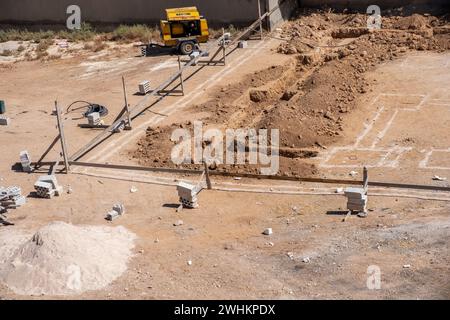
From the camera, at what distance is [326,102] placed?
853 inches

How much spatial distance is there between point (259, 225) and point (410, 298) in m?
4.49

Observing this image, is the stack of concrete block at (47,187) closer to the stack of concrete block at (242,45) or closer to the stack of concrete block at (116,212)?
the stack of concrete block at (116,212)

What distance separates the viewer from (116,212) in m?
15.8

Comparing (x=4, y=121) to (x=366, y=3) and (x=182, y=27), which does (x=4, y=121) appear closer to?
(x=182, y=27)

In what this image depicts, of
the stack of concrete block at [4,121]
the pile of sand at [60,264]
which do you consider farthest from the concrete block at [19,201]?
the stack of concrete block at [4,121]

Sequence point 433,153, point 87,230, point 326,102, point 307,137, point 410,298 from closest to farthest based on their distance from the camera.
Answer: point 410,298
point 87,230
point 433,153
point 307,137
point 326,102

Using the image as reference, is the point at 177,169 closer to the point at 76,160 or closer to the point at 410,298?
the point at 76,160

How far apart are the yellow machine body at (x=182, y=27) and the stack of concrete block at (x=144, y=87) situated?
472 centimetres

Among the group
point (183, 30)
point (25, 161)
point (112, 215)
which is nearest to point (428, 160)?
point (112, 215)

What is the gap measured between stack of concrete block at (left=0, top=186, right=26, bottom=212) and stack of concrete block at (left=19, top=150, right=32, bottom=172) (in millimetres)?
2114

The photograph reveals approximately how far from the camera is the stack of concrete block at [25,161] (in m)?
18.9

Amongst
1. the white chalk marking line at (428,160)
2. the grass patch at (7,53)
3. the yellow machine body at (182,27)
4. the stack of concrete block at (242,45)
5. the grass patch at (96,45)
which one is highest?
the yellow machine body at (182,27)
